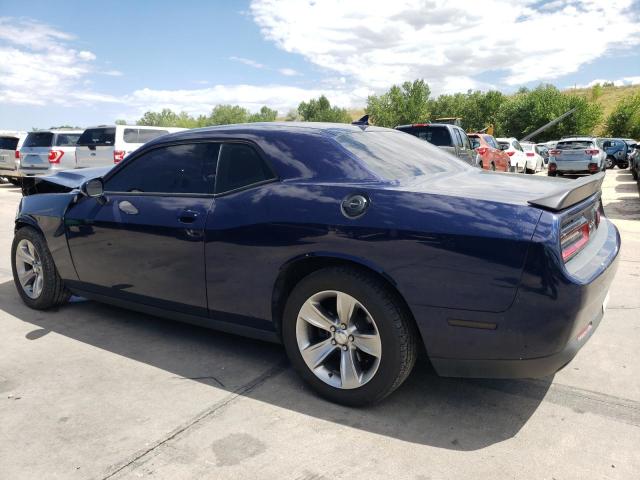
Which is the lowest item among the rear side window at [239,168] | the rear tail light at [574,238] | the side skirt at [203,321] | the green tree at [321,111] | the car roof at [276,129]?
the side skirt at [203,321]

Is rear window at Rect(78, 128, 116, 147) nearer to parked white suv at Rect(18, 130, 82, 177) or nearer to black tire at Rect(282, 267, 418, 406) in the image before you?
parked white suv at Rect(18, 130, 82, 177)

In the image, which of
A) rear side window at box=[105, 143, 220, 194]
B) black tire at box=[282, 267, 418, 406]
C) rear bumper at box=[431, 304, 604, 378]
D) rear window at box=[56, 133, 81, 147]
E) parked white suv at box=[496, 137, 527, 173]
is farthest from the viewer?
parked white suv at box=[496, 137, 527, 173]

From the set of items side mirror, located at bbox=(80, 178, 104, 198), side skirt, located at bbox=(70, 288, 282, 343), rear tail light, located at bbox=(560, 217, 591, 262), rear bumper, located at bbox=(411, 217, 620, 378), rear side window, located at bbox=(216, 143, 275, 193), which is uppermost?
rear side window, located at bbox=(216, 143, 275, 193)

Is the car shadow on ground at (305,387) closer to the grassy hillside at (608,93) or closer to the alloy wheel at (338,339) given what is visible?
the alloy wheel at (338,339)

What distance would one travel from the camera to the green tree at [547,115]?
171ft

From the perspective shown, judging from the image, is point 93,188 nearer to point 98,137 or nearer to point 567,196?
point 567,196

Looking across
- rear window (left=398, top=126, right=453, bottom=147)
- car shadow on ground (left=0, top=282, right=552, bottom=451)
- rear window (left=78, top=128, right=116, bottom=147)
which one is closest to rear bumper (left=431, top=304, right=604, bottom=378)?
car shadow on ground (left=0, top=282, right=552, bottom=451)

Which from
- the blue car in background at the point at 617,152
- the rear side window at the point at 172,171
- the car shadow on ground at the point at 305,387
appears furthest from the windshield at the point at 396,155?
the blue car in background at the point at 617,152

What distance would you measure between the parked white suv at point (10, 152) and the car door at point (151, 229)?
14.8 meters

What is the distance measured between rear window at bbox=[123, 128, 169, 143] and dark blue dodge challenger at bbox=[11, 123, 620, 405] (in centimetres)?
1002

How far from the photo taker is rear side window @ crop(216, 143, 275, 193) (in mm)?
3223

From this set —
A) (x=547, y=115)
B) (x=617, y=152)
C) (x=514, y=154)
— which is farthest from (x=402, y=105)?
(x=514, y=154)

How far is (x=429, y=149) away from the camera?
3914 mm

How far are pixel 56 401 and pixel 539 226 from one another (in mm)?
2820
